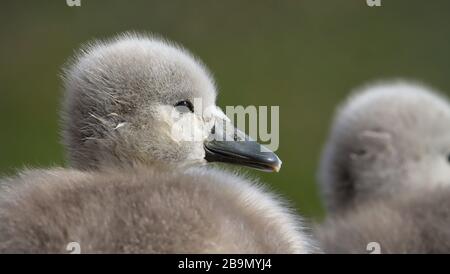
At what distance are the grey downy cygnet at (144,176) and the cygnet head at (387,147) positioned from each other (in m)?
0.74

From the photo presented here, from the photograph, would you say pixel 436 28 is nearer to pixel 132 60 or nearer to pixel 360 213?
pixel 360 213

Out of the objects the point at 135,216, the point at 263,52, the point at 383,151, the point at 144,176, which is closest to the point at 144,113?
the point at 144,176

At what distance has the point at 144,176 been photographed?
1.65m

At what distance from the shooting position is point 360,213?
238 centimetres

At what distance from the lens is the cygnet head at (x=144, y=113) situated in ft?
6.03

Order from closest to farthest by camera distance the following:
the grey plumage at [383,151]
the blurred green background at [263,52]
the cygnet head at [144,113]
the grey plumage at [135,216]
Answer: the grey plumage at [135,216], the cygnet head at [144,113], the grey plumage at [383,151], the blurred green background at [263,52]

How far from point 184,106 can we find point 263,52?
11.3ft

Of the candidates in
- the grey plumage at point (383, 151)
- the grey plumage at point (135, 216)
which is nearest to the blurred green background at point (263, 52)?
the grey plumage at point (383, 151)

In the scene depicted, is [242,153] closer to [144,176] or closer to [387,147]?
[144,176]

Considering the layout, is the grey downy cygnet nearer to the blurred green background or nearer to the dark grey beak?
the dark grey beak

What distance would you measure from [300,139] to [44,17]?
1429mm

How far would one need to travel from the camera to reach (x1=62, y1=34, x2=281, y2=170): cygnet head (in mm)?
1838

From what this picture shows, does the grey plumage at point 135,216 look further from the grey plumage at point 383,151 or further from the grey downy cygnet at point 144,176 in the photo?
the grey plumage at point 383,151
